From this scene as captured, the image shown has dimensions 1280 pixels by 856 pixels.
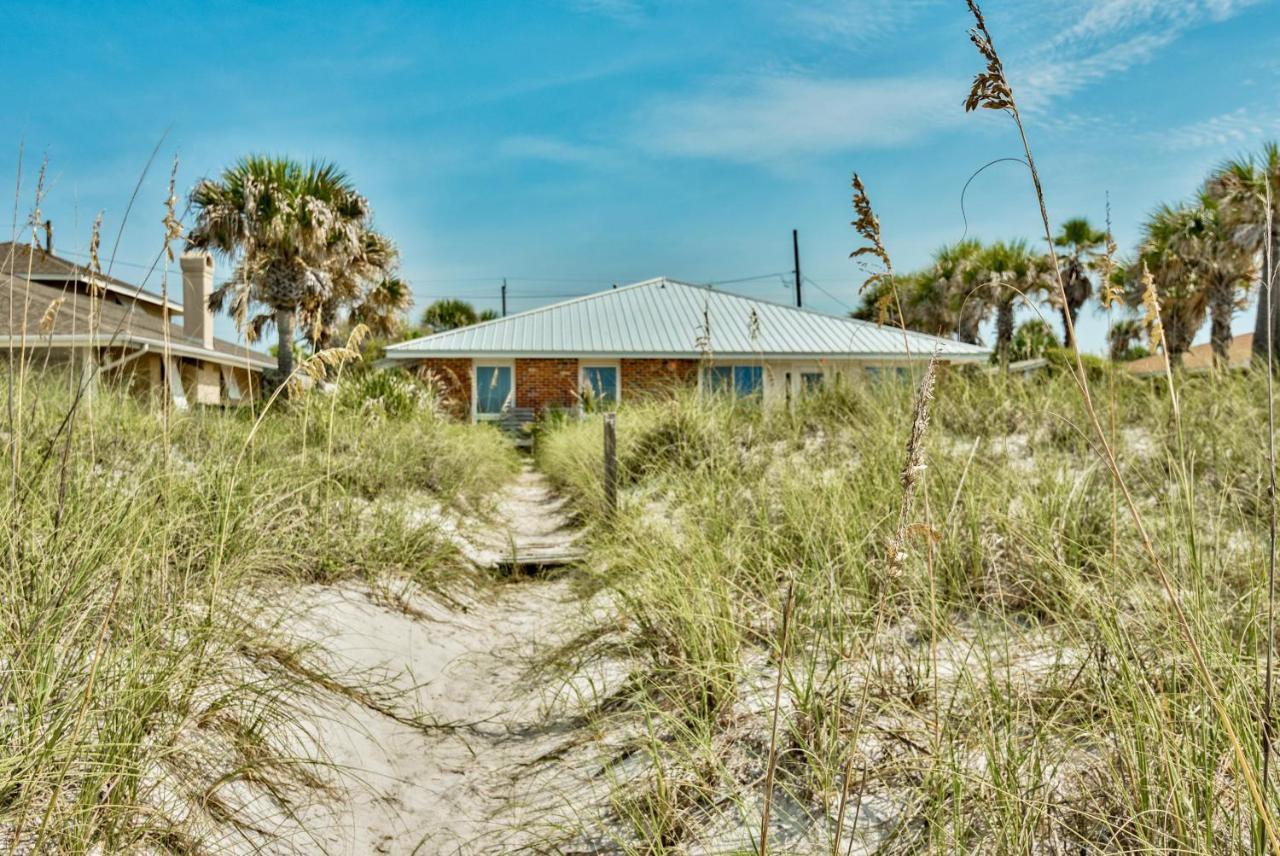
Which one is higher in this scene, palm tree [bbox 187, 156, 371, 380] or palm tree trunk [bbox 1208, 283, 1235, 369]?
palm tree [bbox 187, 156, 371, 380]

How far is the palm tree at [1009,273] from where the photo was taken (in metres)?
28.3

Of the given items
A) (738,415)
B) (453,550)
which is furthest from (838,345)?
(453,550)

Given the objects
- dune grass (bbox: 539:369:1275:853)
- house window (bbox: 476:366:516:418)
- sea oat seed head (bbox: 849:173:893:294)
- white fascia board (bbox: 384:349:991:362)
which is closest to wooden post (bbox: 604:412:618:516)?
dune grass (bbox: 539:369:1275:853)

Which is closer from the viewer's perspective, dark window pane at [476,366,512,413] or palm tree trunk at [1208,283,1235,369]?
palm tree trunk at [1208,283,1235,369]

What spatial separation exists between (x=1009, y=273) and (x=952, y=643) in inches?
1139

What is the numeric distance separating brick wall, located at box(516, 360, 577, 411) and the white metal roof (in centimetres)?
68

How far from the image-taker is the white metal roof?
75.9ft

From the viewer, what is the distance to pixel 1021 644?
3.31 metres

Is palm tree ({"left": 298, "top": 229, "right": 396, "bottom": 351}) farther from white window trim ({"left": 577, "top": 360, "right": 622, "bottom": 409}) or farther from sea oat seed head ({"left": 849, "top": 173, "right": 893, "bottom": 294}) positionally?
sea oat seed head ({"left": 849, "top": 173, "right": 893, "bottom": 294})

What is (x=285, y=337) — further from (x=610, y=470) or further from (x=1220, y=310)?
(x=1220, y=310)

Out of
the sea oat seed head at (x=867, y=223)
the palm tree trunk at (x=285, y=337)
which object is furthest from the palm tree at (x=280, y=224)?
the sea oat seed head at (x=867, y=223)

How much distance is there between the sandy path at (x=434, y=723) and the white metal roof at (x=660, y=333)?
16533 millimetres

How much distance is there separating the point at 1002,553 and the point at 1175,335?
922 inches

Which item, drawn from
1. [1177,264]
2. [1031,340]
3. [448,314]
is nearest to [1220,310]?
[1177,264]
